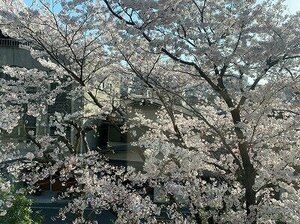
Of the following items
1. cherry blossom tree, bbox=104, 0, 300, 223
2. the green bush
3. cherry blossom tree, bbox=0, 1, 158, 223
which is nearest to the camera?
cherry blossom tree, bbox=104, 0, 300, 223

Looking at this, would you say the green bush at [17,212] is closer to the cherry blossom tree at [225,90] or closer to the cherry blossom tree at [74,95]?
the cherry blossom tree at [74,95]

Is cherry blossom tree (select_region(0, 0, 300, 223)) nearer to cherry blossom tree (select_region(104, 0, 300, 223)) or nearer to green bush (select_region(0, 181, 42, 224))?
cherry blossom tree (select_region(104, 0, 300, 223))

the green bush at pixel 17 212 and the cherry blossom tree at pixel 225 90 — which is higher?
the cherry blossom tree at pixel 225 90

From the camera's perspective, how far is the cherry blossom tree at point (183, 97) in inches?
197

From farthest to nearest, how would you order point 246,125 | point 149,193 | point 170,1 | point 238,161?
point 149,193 → point 238,161 → point 246,125 → point 170,1

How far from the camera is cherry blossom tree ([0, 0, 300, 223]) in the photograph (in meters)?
4.99

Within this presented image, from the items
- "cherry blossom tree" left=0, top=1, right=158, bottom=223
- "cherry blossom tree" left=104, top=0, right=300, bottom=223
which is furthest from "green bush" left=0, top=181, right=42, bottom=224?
"cherry blossom tree" left=104, top=0, right=300, bottom=223

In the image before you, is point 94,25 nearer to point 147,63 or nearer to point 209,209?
point 147,63

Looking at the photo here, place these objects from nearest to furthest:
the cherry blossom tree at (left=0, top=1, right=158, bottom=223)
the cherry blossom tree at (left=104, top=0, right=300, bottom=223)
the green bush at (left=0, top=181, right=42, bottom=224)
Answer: the cherry blossom tree at (left=104, top=0, right=300, bottom=223), the cherry blossom tree at (left=0, top=1, right=158, bottom=223), the green bush at (left=0, top=181, right=42, bottom=224)

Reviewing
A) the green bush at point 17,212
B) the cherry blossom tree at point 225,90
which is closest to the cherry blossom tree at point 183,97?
the cherry blossom tree at point 225,90

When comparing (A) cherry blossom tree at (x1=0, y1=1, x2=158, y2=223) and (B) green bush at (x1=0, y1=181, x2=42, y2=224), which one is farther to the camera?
(B) green bush at (x1=0, y1=181, x2=42, y2=224)

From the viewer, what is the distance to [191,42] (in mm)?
5102

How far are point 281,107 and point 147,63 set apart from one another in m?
1.82

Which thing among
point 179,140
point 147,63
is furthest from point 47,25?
point 179,140
